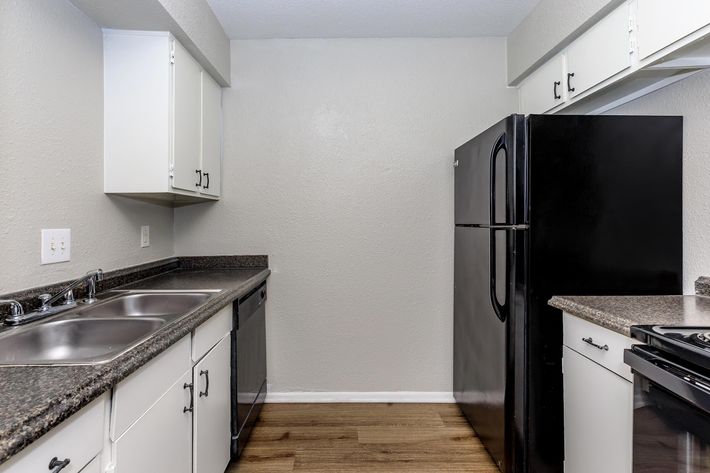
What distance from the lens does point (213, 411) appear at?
5.44ft

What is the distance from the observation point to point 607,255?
168cm

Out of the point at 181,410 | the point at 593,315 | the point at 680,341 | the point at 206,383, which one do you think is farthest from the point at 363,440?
the point at 680,341

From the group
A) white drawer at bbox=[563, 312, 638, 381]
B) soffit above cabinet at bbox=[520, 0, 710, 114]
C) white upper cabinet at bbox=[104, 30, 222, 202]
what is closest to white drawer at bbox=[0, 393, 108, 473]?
white upper cabinet at bbox=[104, 30, 222, 202]

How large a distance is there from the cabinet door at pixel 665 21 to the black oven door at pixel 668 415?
106cm

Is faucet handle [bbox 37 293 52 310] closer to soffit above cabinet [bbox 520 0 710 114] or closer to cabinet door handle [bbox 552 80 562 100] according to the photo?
soffit above cabinet [bbox 520 0 710 114]

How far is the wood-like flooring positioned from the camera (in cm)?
202

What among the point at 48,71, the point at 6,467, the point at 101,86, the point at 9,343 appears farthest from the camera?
the point at 101,86

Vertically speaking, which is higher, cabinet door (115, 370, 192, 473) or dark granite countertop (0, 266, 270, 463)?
dark granite countertop (0, 266, 270, 463)

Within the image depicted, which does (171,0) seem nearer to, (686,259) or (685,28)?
(685,28)

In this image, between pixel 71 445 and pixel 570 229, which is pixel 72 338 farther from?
pixel 570 229

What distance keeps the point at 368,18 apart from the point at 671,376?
2333 millimetres

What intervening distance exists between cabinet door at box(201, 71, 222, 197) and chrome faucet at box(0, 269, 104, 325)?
86cm

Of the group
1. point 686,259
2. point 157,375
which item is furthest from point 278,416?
point 686,259

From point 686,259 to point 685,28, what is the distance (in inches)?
36.2
